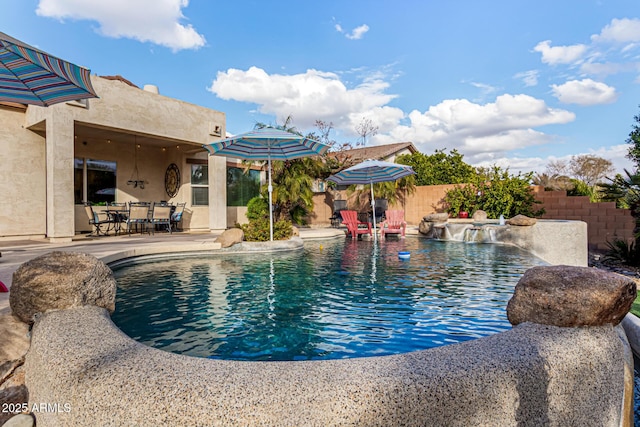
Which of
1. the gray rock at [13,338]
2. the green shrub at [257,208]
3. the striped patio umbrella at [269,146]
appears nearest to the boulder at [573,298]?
the gray rock at [13,338]

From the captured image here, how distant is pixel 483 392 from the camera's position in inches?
63.0

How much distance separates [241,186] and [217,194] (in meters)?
3.24

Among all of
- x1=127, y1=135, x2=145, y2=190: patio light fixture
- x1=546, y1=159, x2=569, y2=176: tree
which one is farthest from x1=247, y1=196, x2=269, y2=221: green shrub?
x1=546, y1=159, x2=569, y2=176: tree

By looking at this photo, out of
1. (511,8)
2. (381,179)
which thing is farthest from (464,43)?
(381,179)

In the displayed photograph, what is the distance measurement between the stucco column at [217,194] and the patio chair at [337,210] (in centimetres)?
807

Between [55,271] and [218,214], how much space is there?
34.7 feet

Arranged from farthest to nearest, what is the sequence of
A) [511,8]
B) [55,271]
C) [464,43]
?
[464,43]
[511,8]
[55,271]

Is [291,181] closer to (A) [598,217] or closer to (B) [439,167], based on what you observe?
(B) [439,167]

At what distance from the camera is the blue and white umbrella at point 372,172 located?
526 inches

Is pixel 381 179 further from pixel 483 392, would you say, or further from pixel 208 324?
pixel 483 392

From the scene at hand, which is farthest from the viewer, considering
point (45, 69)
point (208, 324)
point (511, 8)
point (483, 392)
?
point (511, 8)

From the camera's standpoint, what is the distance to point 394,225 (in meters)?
14.0

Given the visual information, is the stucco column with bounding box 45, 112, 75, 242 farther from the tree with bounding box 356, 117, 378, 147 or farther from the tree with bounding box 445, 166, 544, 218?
the tree with bounding box 356, 117, 378, 147

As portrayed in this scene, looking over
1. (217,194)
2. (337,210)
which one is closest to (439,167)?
(337,210)
